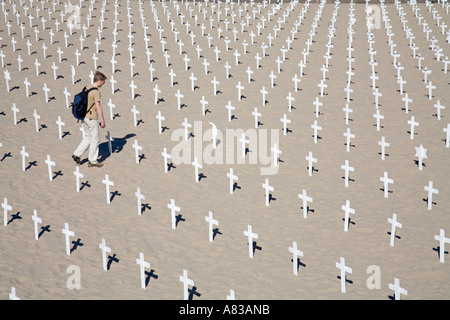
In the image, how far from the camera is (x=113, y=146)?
A: 14.2 metres

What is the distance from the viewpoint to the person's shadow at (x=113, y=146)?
13727 mm

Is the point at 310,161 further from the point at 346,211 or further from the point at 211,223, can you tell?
the point at 211,223

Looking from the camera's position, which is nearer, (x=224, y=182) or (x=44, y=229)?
(x=44, y=229)

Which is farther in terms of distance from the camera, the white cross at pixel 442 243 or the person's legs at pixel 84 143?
the person's legs at pixel 84 143

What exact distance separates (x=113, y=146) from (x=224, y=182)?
3.07 metres

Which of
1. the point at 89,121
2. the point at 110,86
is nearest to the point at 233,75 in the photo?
the point at 110,86

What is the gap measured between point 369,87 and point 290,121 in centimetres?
396

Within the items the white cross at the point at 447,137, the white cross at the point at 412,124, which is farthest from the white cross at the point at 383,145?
the white cross at the point at 447,137

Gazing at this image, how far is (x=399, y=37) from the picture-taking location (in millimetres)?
22703

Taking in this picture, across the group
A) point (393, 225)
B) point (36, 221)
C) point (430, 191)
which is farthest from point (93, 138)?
point (430, 191)

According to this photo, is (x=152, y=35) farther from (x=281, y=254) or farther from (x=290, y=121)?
(x=281, y=254)

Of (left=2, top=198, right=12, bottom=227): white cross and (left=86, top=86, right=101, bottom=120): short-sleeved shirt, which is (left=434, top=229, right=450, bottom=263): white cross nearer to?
(left=86, top=86, right=101, bottom=120): short-sleeved shirt

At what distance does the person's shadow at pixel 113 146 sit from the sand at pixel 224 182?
49 mm

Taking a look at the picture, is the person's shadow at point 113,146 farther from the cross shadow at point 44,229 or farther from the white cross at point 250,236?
the white cross at point 250,236
